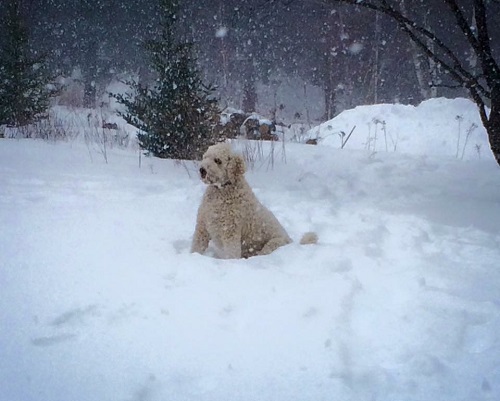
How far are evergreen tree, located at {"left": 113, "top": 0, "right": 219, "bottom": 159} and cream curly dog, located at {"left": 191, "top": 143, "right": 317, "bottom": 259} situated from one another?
3639 mm

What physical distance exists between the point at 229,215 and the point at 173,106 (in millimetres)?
4252

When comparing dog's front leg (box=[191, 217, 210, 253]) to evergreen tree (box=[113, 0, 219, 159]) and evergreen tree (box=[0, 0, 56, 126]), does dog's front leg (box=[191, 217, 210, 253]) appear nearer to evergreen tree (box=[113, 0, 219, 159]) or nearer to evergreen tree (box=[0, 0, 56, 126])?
evergreen tree (box=[113, 0, 219, 159])

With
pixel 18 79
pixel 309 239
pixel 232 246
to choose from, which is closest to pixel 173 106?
pixel 232 246

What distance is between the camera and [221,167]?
10.6ft

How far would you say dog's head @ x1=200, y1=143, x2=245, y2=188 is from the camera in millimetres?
3156

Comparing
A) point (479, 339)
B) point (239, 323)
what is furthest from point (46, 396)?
point (479, 339)

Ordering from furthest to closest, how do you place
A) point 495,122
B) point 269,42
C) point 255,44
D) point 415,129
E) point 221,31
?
point 255,44 < point 269,42 < point 221,31 < point 415,129 < point 495,122

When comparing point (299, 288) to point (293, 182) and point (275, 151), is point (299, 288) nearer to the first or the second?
point (293, 182)

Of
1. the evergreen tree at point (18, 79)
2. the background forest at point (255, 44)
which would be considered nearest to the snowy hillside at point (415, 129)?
the background forest at point (255, 44)

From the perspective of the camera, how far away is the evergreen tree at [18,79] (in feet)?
32.7

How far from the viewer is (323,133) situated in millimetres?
11594

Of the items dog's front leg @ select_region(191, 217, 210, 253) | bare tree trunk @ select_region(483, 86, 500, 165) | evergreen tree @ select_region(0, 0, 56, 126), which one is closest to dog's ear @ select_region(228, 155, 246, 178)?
dog's front leg @ select_region(191, 217, 210, 253)

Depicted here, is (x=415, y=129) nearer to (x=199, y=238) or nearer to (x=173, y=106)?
(x=173, y=106)

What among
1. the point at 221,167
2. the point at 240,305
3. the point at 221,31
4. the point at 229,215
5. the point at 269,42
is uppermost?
the point at 269,42
